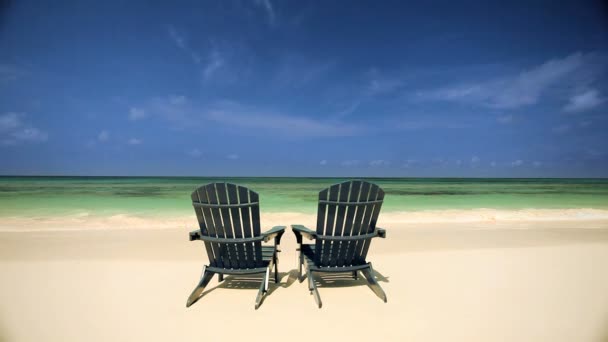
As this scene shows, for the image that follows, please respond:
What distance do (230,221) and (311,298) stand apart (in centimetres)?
130

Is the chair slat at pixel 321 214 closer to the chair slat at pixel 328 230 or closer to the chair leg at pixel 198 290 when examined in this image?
the chair slat at pixel 328 230

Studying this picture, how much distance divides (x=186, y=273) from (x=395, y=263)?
3.25 metres

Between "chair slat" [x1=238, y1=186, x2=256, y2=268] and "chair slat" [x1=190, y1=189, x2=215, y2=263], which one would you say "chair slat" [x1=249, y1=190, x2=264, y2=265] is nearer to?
"chair slat" [x1=238, y1=186, x2=256, y2=268]

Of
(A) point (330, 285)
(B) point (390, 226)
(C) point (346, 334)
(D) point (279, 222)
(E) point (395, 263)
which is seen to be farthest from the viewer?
(D) point (279, 222)

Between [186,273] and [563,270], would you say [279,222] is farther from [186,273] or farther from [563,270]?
[563,270]

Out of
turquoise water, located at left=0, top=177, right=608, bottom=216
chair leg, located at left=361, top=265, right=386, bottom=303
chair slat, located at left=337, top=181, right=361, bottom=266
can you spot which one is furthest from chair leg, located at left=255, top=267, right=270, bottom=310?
turquoise water, located at left=0, top=177, right=608, bottom=216

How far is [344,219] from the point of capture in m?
3.29

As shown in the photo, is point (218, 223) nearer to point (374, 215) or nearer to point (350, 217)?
point (350, 217)

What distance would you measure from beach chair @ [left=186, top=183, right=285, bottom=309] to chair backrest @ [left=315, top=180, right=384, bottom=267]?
2.26ft

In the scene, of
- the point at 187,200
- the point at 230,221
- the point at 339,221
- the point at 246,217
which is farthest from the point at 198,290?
the point at 187,200

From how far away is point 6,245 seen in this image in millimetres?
5930

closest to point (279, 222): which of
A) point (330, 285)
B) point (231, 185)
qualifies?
point (330, 285)

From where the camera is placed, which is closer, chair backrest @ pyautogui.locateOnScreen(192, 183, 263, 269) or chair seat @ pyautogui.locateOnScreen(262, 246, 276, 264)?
chair backrest @ pyautogui.locateOnScreen(192, 183, 263, 269)

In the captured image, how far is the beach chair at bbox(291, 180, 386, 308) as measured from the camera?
3236 millimetres
